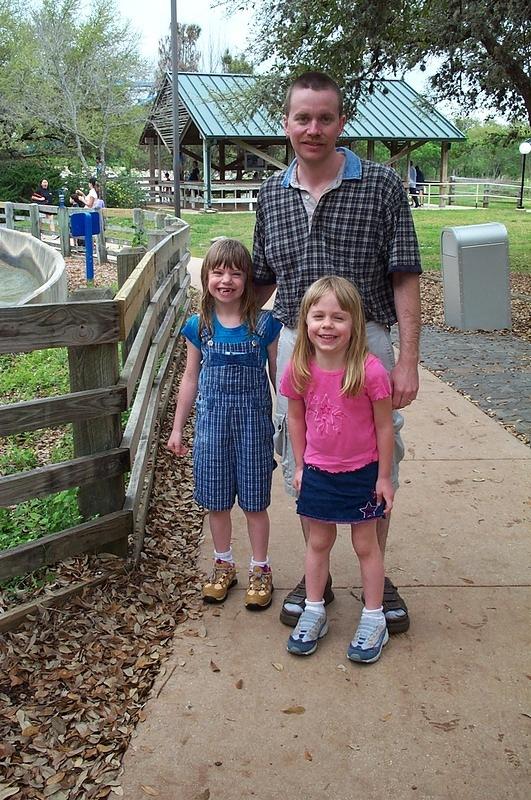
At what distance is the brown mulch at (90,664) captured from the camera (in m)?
2.58

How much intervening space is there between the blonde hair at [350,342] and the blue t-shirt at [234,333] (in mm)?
419

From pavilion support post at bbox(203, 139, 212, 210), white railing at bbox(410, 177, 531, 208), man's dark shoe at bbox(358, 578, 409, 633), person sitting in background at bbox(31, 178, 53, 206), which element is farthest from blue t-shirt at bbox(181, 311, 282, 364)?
white railing at bbox(410, 177, 531, 208)

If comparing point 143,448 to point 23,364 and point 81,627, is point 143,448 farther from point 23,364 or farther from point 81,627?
point 23,364

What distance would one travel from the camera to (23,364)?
838 centimetres

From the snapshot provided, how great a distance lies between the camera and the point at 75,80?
121ft

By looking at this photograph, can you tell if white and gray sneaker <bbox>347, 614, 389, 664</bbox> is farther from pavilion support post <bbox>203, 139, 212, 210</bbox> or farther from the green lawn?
pavilion support post <bbox>203, 139, 212, 210</bbox>

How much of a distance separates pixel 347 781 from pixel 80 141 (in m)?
37.4

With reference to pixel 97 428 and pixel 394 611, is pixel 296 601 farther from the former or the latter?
pixel 97 428

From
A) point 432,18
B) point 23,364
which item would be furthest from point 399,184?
point 432,18

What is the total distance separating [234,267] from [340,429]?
31.1 inches

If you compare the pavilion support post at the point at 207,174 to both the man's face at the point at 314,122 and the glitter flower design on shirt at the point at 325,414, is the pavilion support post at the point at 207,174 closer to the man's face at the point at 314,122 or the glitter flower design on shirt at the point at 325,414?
the man's face at the point at 314,122

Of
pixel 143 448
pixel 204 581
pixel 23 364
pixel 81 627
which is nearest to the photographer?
pixel 81 627

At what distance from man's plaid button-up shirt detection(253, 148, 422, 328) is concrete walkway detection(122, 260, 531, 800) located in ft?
4.12

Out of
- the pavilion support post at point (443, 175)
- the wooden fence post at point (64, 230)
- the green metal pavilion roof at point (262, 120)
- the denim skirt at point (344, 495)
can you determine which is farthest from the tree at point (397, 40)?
the pavilion support post at point (443, 175)
